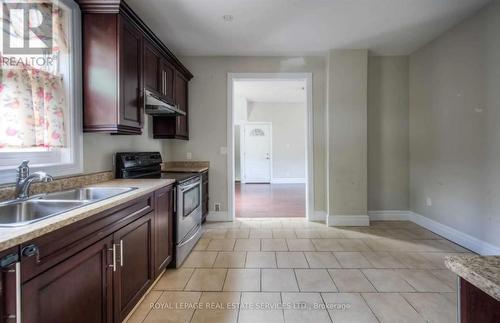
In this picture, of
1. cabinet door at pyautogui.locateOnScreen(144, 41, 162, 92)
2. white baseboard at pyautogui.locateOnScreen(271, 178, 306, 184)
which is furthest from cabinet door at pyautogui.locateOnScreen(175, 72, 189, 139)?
white baseboard at pyautogui.locateOnScreen(271, 178, 306, 184)

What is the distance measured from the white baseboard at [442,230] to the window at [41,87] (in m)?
4.03

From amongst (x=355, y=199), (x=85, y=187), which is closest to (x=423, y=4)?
(x=355, y=199)

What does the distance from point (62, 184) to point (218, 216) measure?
2524 millimetres

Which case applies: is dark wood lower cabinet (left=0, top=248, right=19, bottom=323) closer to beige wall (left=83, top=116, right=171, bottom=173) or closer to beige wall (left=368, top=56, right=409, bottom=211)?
beige wall (left=83, top=116, right=171, bottom=173)

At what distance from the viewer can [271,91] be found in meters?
7.09

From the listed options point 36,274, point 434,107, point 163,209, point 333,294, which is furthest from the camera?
point 434,107

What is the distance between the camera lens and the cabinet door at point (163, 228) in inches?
84.3

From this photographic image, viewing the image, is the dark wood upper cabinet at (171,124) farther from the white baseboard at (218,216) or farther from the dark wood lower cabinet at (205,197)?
the white baseboard at (218,216)

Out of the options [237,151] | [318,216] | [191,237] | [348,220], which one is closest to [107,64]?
[191,237]

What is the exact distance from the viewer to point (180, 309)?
1.89 meters

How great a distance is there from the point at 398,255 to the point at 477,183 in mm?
1190

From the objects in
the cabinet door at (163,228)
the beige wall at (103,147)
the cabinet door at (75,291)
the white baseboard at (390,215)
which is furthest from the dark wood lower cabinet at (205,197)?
the white baseboard at (390,215)

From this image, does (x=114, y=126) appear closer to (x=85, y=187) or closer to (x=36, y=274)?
(x=85, y=187)

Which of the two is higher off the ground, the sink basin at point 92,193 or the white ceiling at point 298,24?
the white ceiling at point 298,24
